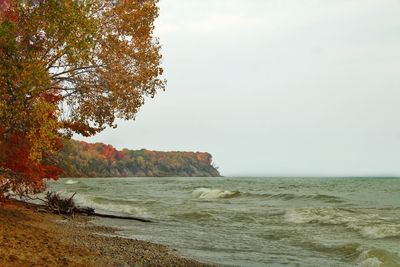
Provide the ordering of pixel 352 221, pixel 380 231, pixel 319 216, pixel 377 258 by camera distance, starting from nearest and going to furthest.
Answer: pixel 377 258
pixel 380 231
pixel 352 221
pixel 319 216

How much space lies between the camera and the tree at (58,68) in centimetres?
1318

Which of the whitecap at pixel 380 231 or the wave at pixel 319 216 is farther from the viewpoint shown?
the wave at pixel 319 216

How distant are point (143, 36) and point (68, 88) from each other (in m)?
3.49

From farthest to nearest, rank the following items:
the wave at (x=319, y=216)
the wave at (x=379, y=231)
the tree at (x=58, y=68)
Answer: the wave at (x=319, y=216) < the wave at (x=379, y=231) < the tree at (x=58, y=68)

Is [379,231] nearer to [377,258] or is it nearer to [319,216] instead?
[377,258]

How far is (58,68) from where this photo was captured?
604 inches

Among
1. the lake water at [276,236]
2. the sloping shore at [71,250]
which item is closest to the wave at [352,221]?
the lake water at [276,236]

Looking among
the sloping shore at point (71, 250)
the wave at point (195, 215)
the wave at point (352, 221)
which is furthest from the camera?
the wave at point (195, 215)

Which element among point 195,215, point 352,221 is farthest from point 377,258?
point 195,215

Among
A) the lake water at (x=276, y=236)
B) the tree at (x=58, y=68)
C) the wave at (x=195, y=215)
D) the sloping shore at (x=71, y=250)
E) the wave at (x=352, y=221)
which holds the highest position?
the tree at (x=58, y=68)

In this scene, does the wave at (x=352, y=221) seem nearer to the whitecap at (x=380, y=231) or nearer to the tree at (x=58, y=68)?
the whitecap at (x=380, y=231)

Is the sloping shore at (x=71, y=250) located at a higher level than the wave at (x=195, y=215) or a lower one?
higher

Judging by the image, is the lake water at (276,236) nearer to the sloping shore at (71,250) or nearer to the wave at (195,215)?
the wave at (195,215)

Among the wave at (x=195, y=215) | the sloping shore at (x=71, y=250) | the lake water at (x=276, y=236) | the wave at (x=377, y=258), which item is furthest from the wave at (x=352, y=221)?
the sloping shore at (x=71, y=250)
